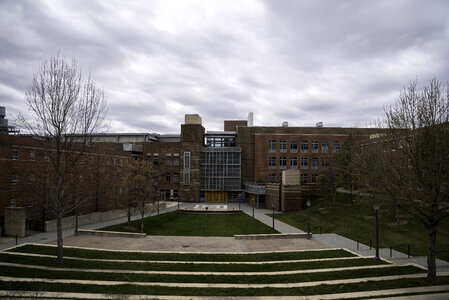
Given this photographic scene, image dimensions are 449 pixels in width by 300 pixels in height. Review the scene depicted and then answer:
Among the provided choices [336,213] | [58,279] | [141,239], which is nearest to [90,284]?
[58,279]

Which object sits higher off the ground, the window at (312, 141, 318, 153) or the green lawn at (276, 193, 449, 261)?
the window at (312, 141, 318, 153)

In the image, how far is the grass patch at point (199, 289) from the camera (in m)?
12.4

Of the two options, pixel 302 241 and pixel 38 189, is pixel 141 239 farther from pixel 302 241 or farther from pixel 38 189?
pixel 302 241

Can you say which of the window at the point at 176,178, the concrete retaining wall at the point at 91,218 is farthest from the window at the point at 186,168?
the concrete retaining wall at the point at 91,218

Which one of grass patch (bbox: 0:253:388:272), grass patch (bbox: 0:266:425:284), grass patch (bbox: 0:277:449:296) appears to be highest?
grass patch (bbox: 0:277:449:296)

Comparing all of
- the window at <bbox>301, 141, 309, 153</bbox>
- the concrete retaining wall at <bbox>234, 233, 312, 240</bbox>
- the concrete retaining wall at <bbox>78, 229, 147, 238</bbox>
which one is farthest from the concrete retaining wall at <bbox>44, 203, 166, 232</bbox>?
the window at <bbox>301, 141, 309, 153</bbox>

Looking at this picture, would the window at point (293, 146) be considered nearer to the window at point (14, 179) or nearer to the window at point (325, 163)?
the window at point (325, 163)

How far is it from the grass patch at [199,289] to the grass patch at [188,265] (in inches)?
119

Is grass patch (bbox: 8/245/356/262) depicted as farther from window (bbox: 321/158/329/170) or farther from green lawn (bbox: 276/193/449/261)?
window (bbox: 321/158/329/170)

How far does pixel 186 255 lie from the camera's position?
19.3 metres

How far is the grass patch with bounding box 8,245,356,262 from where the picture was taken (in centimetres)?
1858

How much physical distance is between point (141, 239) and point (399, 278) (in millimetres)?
20383

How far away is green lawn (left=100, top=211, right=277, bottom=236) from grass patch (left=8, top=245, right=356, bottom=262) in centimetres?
909

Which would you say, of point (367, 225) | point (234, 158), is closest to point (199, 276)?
point (367, 225)
